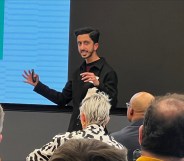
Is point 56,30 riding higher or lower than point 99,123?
higher

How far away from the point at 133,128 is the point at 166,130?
1601mm

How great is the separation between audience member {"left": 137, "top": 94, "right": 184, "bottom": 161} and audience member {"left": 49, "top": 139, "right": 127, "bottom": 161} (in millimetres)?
130

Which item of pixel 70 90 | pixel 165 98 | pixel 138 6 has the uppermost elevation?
pixel 138 6

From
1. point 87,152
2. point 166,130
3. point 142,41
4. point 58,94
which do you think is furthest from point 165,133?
point 142,41

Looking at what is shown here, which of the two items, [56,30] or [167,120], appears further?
[56,30]

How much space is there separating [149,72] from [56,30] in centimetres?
117

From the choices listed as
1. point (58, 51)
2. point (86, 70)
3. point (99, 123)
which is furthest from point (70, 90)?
point (99, 123)

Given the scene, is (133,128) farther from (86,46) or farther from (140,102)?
(86,46)

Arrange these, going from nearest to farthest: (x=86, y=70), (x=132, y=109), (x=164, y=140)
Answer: (x=164, y=140), (x=132, y=109), (x=86, y=70)

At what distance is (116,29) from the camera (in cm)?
545

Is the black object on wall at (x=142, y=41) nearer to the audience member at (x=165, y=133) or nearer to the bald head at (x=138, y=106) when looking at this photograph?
the bald head at (x=138, y=106)

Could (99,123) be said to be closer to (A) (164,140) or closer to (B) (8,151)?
(A) (164,140)

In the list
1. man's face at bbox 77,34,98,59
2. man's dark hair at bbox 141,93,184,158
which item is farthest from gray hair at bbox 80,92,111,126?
man's dark hair at bbox 141,93,184,158

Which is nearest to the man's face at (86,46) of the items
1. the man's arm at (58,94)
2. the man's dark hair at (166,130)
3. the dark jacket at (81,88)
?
the dark jacket at (81,88)
